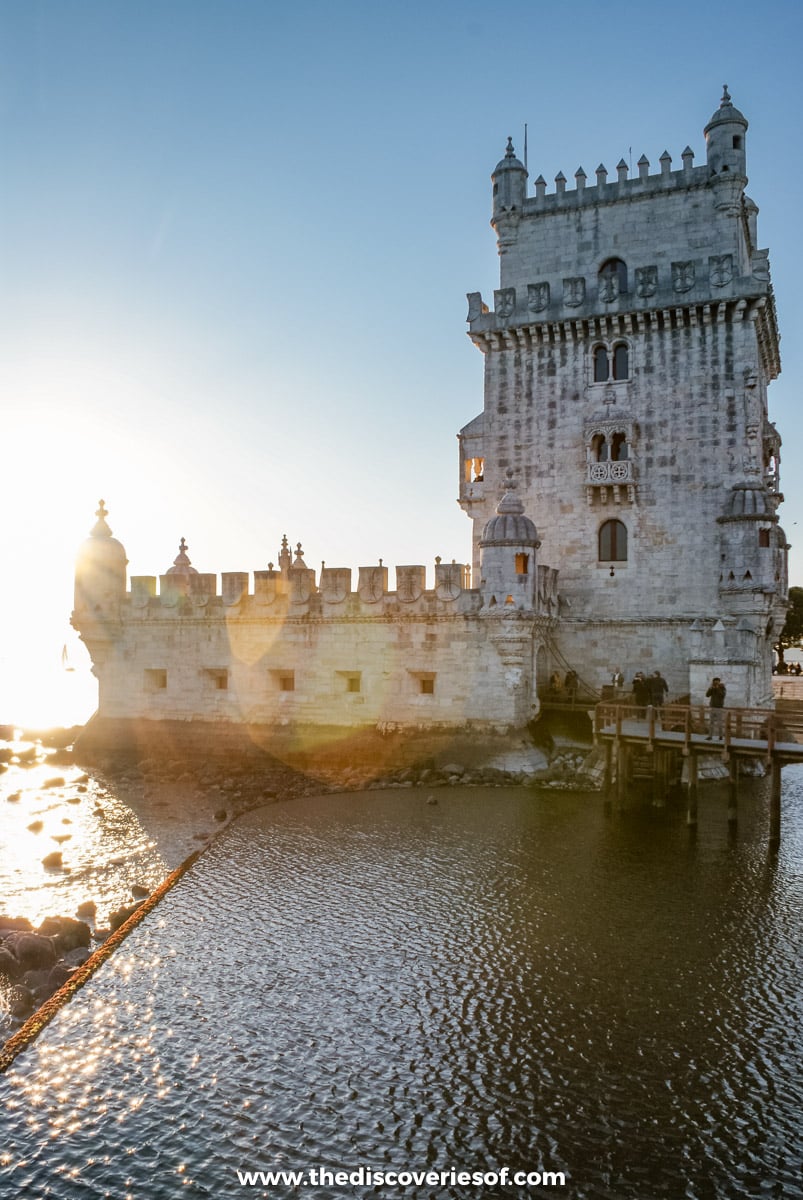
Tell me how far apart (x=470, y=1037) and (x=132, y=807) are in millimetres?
15346

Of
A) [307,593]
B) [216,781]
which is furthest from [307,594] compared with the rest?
[216,781]

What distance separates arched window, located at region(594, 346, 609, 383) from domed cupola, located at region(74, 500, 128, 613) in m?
18.7

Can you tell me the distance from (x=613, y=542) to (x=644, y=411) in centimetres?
456

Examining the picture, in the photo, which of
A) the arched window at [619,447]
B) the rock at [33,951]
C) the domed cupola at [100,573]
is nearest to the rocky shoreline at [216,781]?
the rock at [33,951]

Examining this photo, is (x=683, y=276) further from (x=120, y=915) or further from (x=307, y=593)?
(x=120, y=915)

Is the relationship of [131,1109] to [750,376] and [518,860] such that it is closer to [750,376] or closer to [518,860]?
[518,860]

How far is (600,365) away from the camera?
2961 centimetres

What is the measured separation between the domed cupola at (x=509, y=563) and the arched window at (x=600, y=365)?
21.7 feet

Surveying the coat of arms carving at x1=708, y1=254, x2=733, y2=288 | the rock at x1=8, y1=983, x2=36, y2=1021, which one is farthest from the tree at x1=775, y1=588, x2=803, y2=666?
the rock at x1=8, y1=983, x2=36, y2=1021

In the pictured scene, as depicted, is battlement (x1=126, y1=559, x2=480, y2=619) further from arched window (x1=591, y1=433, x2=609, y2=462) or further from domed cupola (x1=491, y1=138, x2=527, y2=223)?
domed cupola (x1=491, y1=138, x2=527, y2=223)

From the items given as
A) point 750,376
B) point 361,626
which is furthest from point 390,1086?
point 750,376

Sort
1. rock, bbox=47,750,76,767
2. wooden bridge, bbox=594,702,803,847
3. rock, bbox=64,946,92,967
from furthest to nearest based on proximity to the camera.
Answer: rock, bbox=47,750,76,767 → wooden bridge, bbox=594,702,803,847 → rock, bbox=64,946,92,967

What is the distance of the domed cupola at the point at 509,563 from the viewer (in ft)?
86.2

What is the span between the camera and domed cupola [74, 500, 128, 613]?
31.7 meters
